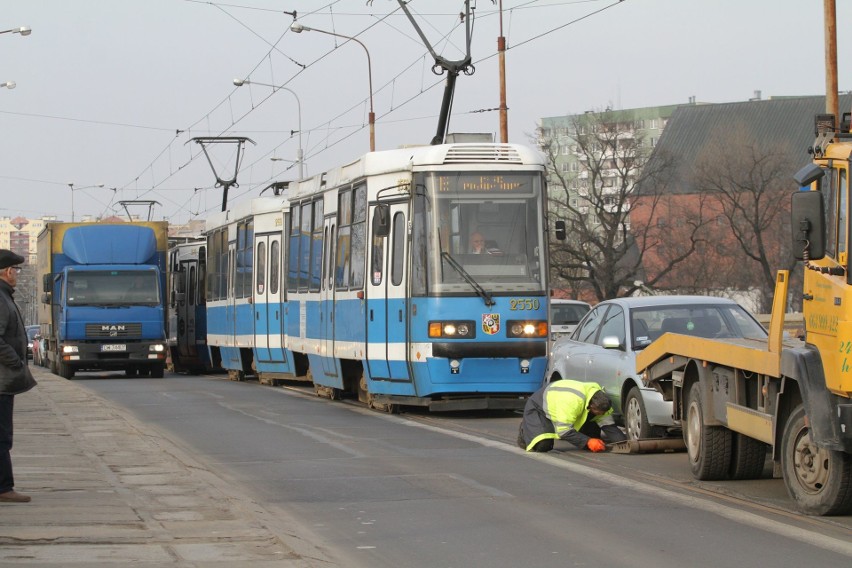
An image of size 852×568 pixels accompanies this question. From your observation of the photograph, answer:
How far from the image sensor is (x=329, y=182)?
73.2 feet

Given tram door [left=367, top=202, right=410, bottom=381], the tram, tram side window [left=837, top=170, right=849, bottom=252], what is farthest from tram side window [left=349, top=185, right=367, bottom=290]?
tram side window [left=837, top=170, right=849, bottom=252]

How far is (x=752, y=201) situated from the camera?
72375 mm

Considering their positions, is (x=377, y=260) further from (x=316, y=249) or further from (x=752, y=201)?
(x=752, y=201)

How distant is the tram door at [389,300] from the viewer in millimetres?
18719

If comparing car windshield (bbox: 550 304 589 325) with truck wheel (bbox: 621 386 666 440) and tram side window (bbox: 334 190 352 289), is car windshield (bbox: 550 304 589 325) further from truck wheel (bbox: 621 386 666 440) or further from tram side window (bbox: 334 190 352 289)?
truck wheel (bbox: 621 386 666 440)

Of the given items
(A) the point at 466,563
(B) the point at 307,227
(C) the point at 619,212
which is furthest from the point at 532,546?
(C) the point at 619,212

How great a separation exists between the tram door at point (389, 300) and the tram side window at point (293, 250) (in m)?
5.44

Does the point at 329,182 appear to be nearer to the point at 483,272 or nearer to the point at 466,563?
the point at 483,272

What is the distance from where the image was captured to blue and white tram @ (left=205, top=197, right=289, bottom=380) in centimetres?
2825

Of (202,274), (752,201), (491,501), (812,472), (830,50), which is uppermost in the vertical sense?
(752,201)

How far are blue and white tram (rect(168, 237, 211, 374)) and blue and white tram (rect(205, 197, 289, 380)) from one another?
2.13m

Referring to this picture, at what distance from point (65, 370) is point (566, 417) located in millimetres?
23577

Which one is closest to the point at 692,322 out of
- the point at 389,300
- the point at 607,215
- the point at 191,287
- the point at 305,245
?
the point at 389,300

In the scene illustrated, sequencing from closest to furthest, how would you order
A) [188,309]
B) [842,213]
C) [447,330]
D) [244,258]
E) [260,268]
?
[842,213], [447,330], [260,268], [244,258], [188,309]
